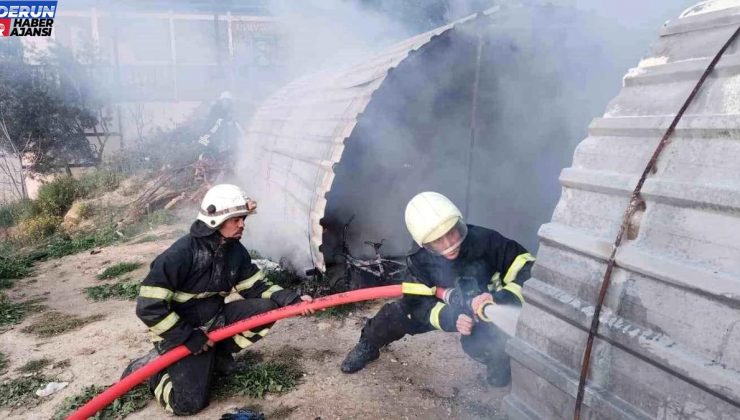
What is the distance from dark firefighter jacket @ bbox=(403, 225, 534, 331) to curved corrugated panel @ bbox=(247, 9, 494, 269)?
158 centimetres

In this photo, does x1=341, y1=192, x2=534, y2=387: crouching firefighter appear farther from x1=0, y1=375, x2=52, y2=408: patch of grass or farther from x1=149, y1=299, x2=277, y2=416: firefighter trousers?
x1=0, y1=375, x2=52, y2=408: patch of grass

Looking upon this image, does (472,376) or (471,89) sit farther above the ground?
(471,89)

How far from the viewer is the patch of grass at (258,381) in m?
3.88

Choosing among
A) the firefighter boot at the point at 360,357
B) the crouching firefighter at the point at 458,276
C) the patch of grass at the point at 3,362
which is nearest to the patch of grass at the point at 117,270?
the patch of grass at the point at 3,362

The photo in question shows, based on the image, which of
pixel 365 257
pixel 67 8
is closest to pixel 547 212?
pixel 365 257

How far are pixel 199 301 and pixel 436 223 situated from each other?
2105mm

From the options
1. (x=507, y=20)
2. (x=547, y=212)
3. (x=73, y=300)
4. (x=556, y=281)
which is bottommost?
(x=73, y=300)

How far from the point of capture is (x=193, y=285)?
149 inches

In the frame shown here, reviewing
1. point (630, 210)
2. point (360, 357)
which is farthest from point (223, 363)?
point (630, 210)

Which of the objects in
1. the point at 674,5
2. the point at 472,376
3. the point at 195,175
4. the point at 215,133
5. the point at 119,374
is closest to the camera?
the point at 472,376

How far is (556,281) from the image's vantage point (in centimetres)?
208

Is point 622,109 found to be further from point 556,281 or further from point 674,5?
point 674,5

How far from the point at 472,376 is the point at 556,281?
7.28 ft

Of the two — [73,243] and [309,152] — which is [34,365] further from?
[73,243]
